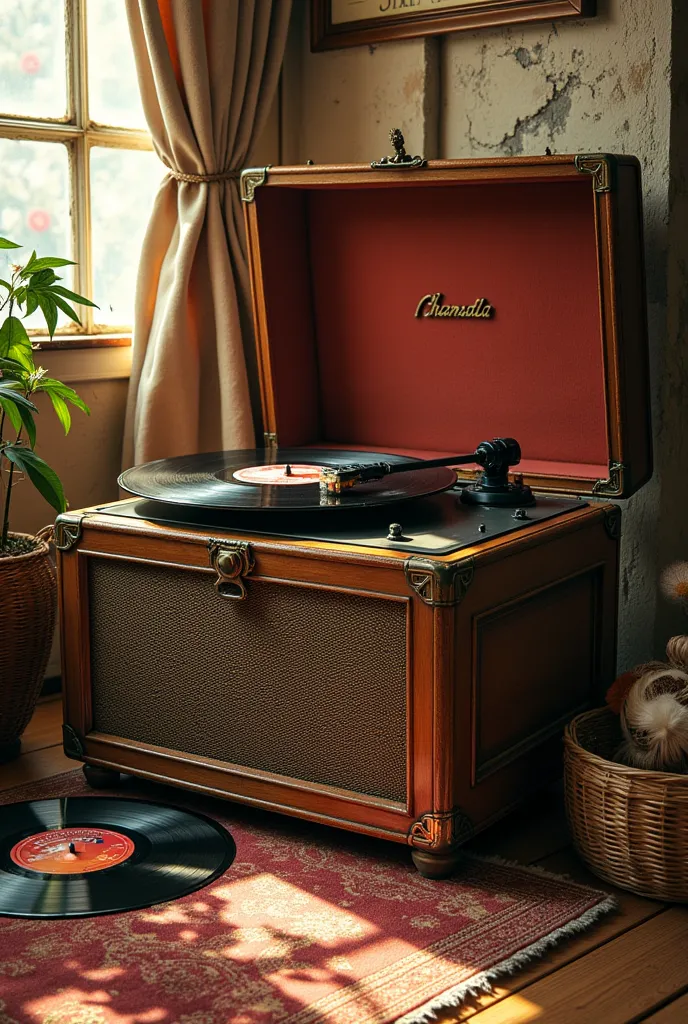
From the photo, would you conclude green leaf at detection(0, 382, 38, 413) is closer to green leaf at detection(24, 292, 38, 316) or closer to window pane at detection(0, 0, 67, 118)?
green leaf at detection(24, 292, 38, 316)

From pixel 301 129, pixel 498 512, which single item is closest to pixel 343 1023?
pixel 498 512

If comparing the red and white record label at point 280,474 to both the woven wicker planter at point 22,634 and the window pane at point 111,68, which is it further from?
the window pane at point 111,68

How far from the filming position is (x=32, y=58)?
266 centimetres

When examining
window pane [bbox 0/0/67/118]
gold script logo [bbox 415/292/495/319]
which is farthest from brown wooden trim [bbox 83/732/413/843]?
window pane [bbox 0/0/67/118]

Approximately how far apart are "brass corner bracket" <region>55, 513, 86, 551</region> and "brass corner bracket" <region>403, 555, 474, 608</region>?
0.65 metres

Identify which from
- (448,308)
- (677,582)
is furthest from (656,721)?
(448,308)

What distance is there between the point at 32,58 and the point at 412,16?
80 cm

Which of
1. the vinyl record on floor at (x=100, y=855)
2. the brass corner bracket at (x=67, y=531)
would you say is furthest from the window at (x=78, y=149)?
the vinyl record on floor at (x=100, y=855)

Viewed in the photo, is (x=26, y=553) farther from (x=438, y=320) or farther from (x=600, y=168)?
(x=600, y=168)

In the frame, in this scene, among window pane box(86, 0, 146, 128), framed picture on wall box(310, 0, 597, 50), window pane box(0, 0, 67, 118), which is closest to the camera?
framed picture on wall box(310, 0, 597, 50)

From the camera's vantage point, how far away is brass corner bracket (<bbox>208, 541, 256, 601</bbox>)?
6.51ft

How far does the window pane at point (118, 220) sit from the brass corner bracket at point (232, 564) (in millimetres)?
1019

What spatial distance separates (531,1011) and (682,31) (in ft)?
5.64

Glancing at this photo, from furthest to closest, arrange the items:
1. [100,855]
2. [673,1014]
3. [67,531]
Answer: [67,531] < [100,855] < [673,1014]
